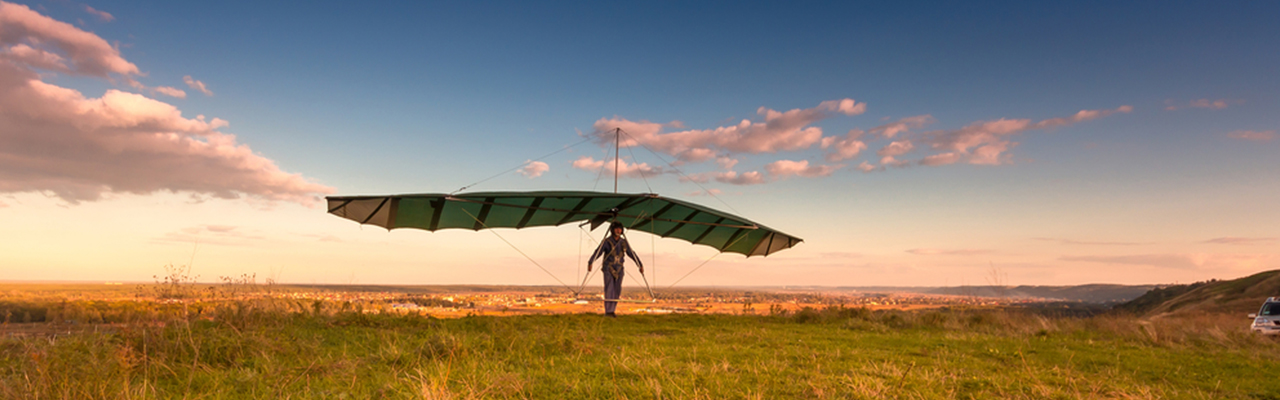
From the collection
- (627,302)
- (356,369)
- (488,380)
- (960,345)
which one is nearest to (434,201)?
(627,302)

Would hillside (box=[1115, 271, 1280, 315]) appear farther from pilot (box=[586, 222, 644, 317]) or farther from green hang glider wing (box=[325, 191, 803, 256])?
pilot (box=[586, 222, 644, 317])

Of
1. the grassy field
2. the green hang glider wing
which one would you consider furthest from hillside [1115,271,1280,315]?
the green hang glider wing

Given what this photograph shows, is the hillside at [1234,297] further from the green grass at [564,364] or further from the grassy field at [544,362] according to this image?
the grassy field at [544,362]

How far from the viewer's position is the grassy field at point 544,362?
4.53 meters

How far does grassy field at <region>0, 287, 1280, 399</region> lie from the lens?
14.9 ft

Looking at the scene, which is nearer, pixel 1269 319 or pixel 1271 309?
pixel 1269 319

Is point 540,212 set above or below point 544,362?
above

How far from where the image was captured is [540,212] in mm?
14953

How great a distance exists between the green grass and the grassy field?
0.09 ft

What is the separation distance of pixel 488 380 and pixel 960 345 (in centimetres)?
800

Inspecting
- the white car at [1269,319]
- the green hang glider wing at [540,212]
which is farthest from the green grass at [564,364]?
the white car at [1269,319]

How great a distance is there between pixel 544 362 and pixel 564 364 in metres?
0.21

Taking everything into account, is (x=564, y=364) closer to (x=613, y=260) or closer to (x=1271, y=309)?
(x=613, y=260)

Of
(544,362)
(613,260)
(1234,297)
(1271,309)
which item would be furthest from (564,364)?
(1234,297)
